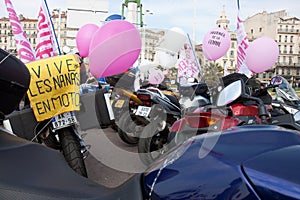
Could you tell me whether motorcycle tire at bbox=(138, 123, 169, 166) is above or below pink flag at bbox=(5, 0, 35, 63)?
below

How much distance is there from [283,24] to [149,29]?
254 ft

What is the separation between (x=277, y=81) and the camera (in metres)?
4.20

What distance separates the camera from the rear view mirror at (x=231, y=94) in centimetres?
271

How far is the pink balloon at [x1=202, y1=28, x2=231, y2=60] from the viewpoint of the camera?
723 cm

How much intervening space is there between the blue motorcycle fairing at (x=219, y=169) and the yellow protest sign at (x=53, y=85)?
6.54 ft

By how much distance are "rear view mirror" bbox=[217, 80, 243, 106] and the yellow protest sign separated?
53.8 inches

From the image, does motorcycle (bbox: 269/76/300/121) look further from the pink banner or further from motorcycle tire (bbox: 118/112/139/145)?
the pink banner

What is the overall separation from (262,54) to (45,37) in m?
4.01

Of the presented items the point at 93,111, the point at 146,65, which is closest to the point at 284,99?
the point at 93,111

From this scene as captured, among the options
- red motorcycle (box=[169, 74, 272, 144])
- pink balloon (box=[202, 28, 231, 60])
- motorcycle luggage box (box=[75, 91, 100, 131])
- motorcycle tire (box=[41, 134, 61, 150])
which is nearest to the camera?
red motorcycle (box=[169, 74, 272, 144])

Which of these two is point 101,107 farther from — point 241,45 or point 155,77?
point 241,45

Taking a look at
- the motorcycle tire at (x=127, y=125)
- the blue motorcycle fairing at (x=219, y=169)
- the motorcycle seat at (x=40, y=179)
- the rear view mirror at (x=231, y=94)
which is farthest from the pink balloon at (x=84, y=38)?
the blue motorcycle fairing at (x=219, y=169)

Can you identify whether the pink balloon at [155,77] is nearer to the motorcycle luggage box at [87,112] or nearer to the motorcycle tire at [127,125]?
the motorcycle tire at [127,125]

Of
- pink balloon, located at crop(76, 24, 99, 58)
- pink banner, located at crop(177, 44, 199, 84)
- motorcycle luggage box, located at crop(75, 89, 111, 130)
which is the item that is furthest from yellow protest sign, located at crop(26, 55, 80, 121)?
pink banner, located at crop(177, 44, 199, 84)
